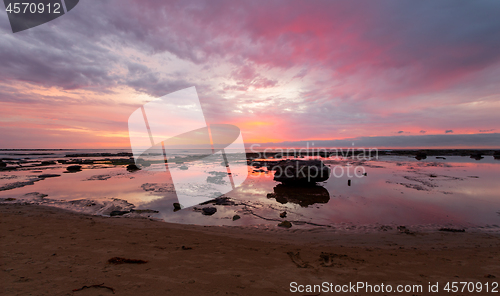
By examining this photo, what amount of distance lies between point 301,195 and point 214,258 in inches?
461

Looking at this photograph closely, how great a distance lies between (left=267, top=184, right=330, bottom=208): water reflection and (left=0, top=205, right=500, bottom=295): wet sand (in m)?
5.38

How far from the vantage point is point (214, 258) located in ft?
17.7

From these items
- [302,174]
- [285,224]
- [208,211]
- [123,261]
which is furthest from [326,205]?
[123,261]

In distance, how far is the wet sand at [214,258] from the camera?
388cm

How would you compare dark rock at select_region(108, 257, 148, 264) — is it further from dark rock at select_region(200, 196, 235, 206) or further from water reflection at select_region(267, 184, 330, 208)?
water reflection at select_region(267, 184, 330, 208)

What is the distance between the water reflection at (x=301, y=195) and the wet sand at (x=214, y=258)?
5.38m

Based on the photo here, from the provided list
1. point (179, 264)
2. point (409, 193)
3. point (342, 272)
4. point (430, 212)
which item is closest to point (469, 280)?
point (342, 272)

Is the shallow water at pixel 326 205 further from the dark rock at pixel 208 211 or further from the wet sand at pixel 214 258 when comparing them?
the wet sand at pixel 214 258

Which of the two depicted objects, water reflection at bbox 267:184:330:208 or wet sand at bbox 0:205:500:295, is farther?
water reflection at bbox 267:184:330:208

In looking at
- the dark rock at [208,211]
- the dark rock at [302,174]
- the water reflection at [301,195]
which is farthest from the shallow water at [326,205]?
the dark rock at [302,174]

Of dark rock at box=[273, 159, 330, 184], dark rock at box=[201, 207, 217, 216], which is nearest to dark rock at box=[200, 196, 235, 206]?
dark rock at box=[201, 207, 217, 216]

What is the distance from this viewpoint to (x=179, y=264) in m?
4.88

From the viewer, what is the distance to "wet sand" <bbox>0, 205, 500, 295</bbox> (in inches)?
153

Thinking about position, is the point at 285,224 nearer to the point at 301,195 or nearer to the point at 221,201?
the point at 221,201
